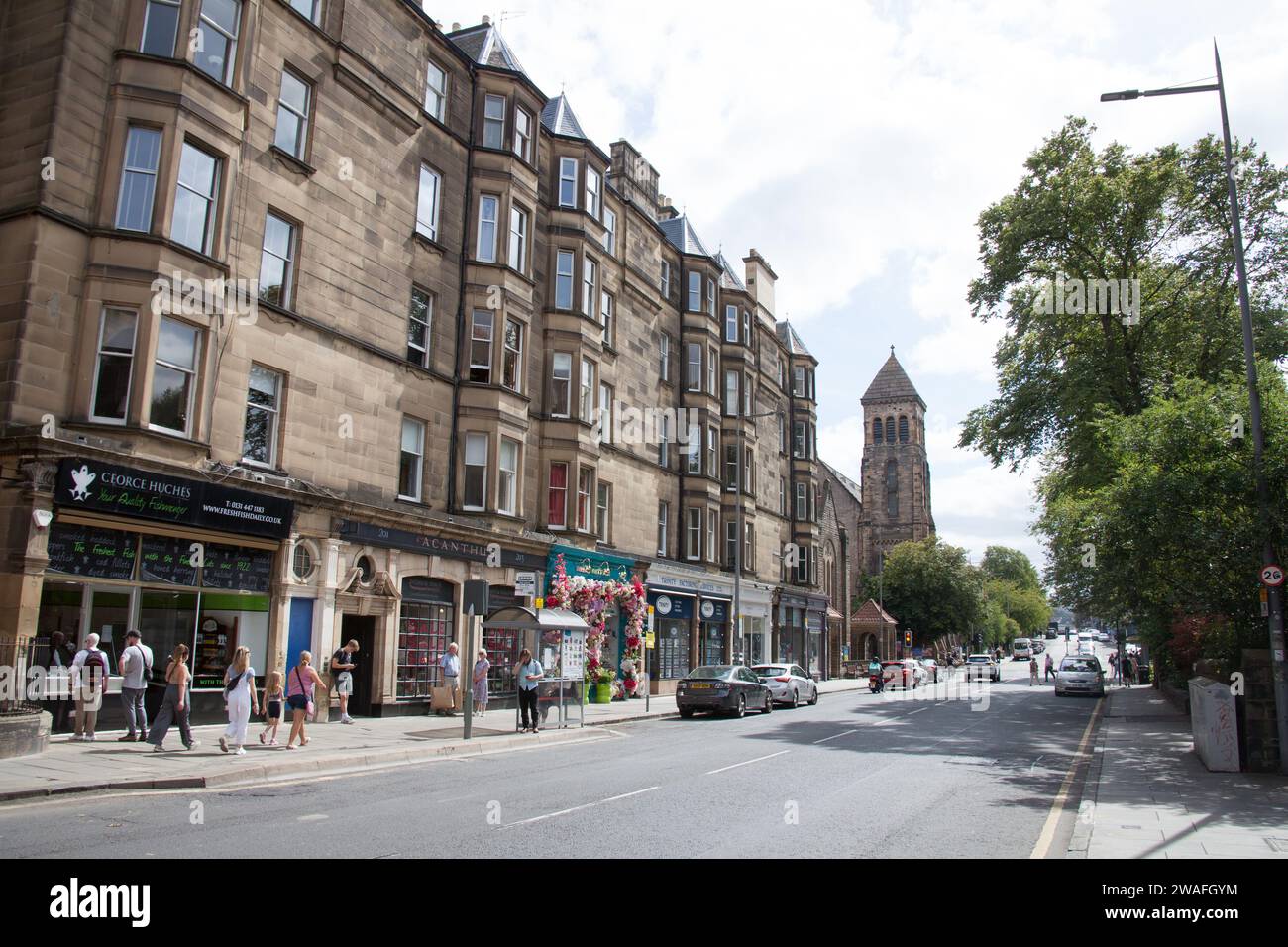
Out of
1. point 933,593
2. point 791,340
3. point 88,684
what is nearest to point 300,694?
point 88,684

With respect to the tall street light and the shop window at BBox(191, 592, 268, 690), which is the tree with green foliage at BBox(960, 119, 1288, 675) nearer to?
the tall street light

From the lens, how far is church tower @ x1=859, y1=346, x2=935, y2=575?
102312mm

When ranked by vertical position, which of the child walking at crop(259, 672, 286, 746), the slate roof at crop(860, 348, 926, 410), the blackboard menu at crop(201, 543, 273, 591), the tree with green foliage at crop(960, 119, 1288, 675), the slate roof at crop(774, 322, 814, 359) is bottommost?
the child walking at crop(259, 672, 286, 746)

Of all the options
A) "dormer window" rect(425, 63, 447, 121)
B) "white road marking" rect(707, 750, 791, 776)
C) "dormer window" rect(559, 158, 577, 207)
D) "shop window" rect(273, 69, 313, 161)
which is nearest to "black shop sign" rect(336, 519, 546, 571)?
"shop window" rect(273, 69, 313, 161)

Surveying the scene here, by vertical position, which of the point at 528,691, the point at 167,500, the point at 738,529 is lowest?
the point at 528,691

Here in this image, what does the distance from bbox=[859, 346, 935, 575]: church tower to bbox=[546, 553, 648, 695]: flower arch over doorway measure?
7383cm

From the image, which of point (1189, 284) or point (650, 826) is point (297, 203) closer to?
point (650, 826)

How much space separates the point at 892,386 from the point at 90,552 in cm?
9844

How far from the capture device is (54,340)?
14.9 meters

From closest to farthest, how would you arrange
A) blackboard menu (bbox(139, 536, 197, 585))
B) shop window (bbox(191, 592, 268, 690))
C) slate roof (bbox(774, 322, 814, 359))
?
1. blackboard menu (bbox(139, 536, 197, 585))
2. shop window (bbox(191, 592, 268, 690))
3. slate roof (bbox(774, 322, 814, 359))

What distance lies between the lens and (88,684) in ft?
48.0

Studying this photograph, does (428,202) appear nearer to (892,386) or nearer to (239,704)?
(239,704)

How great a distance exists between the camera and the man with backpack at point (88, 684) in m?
14.5
